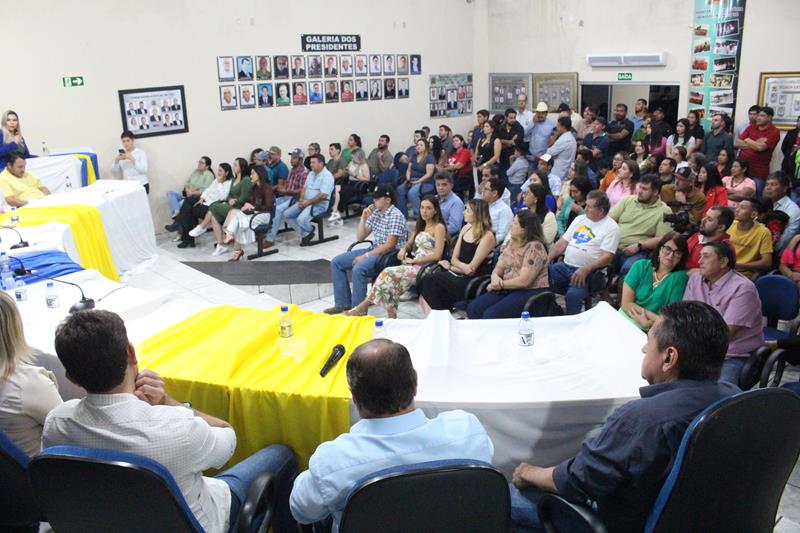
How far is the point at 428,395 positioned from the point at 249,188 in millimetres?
6176

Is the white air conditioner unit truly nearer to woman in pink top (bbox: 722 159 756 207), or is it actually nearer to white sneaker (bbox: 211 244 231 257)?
woman in pink top (bbox: 722 159 756 207)

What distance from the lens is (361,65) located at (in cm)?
1070

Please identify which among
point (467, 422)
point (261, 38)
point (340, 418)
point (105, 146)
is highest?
point (261, 38)

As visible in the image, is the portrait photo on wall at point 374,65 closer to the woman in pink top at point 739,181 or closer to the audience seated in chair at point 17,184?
the audience seated in chair at point 17,184

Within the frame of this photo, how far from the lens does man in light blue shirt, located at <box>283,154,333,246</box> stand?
837 centimetres

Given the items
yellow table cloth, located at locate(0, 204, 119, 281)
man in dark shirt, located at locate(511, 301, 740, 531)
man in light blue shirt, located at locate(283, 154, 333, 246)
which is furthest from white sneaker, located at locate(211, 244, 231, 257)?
man in dark shirt, located at locate(511, 301, 740, 531)

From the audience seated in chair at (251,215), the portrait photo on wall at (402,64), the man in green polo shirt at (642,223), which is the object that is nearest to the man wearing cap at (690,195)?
the man in green polo shirt at (642,223)

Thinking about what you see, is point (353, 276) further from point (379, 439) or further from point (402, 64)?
point (402, 64)

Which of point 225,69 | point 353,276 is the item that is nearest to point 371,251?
point 353,276

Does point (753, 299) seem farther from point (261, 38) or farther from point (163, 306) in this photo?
point (261, 38)

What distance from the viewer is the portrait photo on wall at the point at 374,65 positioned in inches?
425

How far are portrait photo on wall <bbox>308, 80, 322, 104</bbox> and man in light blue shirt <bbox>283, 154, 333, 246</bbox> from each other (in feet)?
6.65

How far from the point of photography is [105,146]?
855 cm

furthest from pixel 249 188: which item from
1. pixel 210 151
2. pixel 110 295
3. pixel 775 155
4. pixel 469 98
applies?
pixel 775 155
